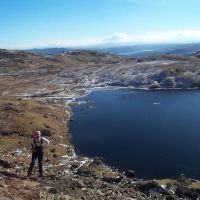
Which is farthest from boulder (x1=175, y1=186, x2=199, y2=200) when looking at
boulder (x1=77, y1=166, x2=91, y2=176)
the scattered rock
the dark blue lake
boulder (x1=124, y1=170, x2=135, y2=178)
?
the scattered rock

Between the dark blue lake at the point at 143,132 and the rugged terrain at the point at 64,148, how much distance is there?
4.39 metres

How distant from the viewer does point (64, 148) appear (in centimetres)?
7962

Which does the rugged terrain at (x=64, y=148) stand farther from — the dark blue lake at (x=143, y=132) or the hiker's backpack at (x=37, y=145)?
the dark blue lake at (x=143, y=132)

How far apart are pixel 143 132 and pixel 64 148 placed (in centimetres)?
2191

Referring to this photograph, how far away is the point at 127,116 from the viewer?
11469cm

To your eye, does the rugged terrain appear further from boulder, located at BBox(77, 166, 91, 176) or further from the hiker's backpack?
the hiker's backpack

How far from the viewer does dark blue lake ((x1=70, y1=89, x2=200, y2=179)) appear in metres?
70.2

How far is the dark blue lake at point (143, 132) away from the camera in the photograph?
70.2 metres

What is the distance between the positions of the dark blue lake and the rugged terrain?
439 centimetres

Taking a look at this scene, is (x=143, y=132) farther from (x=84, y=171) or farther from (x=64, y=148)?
(x=84, y=171)

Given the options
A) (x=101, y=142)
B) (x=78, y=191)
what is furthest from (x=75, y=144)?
(x=78, y=191)

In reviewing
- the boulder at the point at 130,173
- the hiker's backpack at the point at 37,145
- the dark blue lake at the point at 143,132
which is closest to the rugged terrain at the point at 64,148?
the boulder at the point at 130,173

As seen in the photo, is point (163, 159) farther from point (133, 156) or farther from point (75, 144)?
point (75, 144)

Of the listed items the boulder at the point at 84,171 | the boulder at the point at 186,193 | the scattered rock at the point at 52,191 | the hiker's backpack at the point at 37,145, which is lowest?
the boulder at the point at 186,193
